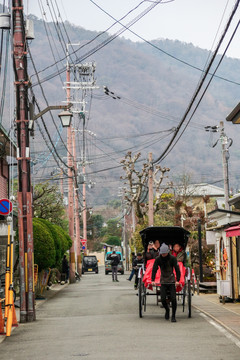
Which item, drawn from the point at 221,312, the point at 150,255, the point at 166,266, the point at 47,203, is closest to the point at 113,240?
the point at 47,203

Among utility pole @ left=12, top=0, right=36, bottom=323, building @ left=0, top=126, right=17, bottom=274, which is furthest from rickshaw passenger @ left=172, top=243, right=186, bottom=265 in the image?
building @ left=0, top=126, right=17, bottom=274

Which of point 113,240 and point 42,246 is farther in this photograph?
point 113,240

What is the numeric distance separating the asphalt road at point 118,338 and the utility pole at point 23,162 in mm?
1109

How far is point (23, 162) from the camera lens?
1834 cm

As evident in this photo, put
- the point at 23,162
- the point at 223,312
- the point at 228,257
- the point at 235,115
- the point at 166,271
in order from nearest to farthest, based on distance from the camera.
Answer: the point at 166,271 < the point at 23,162 < the point at 235,115 < the point at 223,312 < the point at 228,257

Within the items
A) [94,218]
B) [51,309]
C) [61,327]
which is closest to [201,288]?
[51,309]

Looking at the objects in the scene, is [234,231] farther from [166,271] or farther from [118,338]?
[118,338]

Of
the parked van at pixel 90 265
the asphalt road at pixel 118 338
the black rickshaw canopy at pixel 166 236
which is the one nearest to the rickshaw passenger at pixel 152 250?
the black rickshaw canopy at pixel 166 236

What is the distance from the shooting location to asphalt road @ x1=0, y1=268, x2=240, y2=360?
36.2 ft

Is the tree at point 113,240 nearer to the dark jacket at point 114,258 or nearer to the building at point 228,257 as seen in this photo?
the dark jacket at point 114,258

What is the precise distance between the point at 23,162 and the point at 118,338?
6.98 metres

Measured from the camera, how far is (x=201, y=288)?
29766 millimetres

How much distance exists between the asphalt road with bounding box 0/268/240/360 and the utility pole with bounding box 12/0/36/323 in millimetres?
1109

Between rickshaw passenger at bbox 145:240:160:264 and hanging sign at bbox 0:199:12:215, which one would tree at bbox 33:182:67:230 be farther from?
hanging sign at bbox 0:199:12:215
